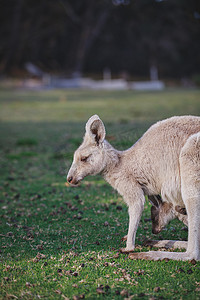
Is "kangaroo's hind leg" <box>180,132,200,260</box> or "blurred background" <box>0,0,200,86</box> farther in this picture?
"blurred background" <box>0,0,200,86</box>

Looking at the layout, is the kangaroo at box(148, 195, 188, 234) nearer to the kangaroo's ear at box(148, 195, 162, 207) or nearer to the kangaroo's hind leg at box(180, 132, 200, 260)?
the kangaroo's ear at box(148, 195, 162, 207)

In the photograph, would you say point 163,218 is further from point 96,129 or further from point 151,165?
point 96,129

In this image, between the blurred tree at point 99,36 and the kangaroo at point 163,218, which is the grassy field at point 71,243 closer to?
the kangaroo at point 163,218

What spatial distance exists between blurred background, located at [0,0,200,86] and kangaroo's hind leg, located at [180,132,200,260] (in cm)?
3634

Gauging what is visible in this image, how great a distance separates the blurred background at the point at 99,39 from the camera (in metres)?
43.0

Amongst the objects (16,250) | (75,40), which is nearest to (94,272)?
(16,250)

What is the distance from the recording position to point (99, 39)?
5509 cm

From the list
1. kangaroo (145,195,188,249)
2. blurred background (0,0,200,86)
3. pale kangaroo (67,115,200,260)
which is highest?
blurred background (0,0,200,86)

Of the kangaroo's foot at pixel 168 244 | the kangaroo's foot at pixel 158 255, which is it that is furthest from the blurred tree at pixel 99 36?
the kangaroo's foot at pixel 158 255

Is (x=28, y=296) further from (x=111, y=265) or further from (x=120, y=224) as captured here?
(x=120, y=224)

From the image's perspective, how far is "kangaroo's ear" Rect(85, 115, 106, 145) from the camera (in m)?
4.38

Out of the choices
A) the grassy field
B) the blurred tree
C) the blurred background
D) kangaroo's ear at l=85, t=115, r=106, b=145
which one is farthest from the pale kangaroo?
the blurred background

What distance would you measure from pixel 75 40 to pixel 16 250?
165ft

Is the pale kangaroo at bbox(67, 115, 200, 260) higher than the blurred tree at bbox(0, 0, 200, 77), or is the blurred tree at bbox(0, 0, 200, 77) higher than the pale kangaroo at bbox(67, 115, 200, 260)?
the blurred tree at bbox(0, 0, 200, 77)
